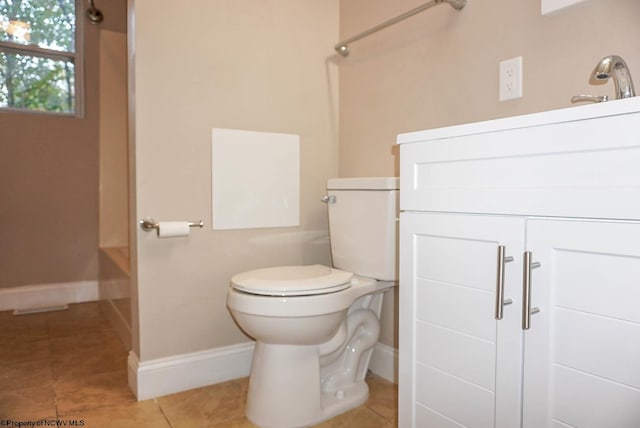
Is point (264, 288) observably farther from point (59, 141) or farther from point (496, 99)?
point (59, 141)

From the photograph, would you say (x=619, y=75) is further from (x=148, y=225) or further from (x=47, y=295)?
(x=47, y=295)

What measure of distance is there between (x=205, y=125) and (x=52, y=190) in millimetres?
1797

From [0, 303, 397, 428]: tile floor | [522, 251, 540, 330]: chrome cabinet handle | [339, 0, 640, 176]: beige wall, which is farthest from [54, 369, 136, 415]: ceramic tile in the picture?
[522, 251, 540, 330]: chrome cabinet handle

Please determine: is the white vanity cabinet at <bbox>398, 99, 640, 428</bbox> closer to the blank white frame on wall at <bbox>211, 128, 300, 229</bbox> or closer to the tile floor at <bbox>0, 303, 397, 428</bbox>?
the tile floor at <bbox>0, 303, 397, 428</bbox>

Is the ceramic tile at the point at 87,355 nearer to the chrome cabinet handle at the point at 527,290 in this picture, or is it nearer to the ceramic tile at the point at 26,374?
the ceramic tile at the point at 26,374

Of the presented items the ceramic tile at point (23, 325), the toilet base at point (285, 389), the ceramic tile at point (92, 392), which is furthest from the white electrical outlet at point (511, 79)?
the ceramic tile at point (23, 325)

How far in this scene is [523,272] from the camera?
0.87 meters

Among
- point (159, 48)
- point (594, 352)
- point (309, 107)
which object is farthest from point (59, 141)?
point (594, 352)

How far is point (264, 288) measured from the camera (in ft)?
4.50

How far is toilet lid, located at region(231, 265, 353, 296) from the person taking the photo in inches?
53.8

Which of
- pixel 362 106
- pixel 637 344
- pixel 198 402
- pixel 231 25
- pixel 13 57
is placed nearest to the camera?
pixel 637 344

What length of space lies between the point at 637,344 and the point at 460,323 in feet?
1.14

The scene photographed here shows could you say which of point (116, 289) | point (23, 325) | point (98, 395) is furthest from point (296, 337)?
point (23, 325)

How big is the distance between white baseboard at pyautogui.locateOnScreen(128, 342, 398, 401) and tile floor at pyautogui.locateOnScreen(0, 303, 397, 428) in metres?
0.03
